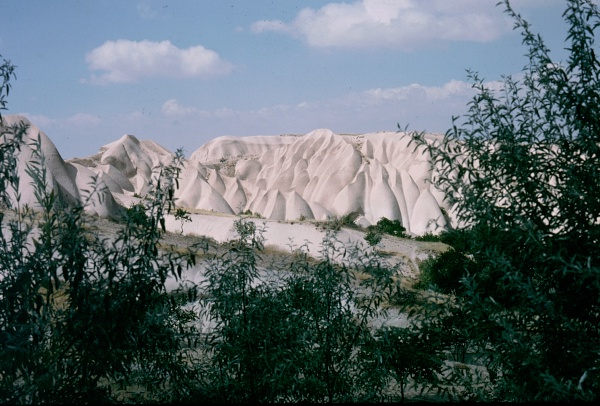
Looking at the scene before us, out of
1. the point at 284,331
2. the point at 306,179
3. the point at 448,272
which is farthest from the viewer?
the point at 306,179

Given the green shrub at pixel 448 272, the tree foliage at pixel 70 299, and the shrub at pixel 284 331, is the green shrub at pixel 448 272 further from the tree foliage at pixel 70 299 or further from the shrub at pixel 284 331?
the tree foliage at pixel 70 299

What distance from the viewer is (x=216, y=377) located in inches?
268

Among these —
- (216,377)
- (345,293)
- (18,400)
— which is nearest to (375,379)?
(345,293)

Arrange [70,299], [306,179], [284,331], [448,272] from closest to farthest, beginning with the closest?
[70,299], [284,331], [448,272], [306,179]

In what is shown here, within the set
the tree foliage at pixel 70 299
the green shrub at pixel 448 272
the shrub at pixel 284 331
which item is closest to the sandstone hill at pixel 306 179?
the green shrub at pixel 448 272

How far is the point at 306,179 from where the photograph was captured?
73.7 metres

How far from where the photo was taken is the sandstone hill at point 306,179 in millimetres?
61875

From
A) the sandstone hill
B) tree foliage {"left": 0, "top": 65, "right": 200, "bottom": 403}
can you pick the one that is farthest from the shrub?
the sandstone hill

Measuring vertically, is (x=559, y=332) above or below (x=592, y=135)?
below

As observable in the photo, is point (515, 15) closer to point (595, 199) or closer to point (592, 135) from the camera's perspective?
point (592, 135)

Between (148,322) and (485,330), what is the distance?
9.52 feet

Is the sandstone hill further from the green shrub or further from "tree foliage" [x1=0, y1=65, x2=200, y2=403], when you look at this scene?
"tree foliage" [x1=0, y1=65, x2=200, y2=403]

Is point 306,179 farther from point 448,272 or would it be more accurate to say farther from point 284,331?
point 284,331

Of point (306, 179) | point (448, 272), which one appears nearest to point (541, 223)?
point (448, 272)
